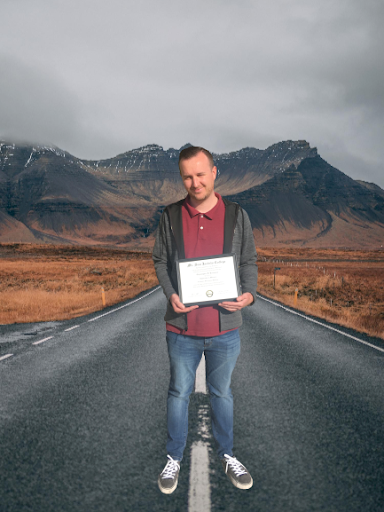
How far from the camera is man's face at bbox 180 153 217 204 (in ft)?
9.34

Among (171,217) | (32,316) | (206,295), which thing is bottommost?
(32,316)

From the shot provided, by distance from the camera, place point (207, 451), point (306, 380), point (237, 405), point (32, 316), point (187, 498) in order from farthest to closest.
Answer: point (32, 316) < point (306, 380) < point (237, 405) < point (207, 451) < point (187, 498)

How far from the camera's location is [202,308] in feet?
9.51

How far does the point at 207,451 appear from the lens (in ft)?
11.2

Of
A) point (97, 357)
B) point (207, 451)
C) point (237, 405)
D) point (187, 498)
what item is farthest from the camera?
point (97, 357)

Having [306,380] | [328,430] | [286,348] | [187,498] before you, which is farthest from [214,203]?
[286,348]

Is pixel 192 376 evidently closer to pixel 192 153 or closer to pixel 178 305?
pixel 178 305

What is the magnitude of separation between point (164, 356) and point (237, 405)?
8.74ft

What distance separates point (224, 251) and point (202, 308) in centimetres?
46

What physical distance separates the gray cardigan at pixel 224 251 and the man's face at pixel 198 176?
0.66 feet

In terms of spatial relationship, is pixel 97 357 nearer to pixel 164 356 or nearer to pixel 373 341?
pixel 164 356

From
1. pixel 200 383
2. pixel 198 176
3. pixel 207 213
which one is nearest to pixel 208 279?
pixel 207 213

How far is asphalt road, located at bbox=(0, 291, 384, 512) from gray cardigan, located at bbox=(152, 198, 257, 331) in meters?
1.23

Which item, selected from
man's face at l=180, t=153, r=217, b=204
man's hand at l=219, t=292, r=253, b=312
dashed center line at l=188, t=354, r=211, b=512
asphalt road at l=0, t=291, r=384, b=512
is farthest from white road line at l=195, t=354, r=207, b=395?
man's face at l=180, t=153, r=217, b=204
